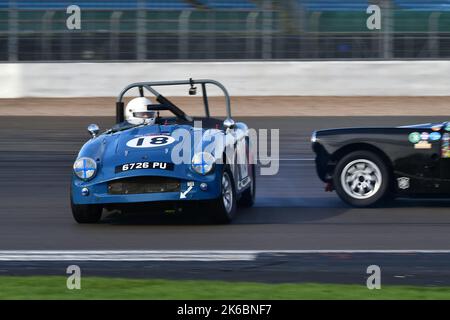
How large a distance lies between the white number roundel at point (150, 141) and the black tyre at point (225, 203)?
2.00 ft

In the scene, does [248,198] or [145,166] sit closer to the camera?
[145,166]

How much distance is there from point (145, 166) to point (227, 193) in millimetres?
815

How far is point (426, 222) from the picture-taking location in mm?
9477

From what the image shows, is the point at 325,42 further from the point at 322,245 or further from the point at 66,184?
the point at 322,245

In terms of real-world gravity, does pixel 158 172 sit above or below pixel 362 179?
above

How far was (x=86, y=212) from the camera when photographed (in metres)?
9.38

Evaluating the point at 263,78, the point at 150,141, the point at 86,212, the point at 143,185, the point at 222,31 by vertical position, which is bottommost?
the point at 86,212

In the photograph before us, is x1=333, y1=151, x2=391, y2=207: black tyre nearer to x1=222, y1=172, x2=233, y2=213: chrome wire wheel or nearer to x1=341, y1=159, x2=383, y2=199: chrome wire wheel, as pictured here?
x1=341, y1=159, x2=383, y2=199: chrome wire wheel

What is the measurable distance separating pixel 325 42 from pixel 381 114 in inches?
133
